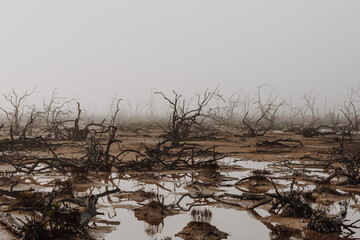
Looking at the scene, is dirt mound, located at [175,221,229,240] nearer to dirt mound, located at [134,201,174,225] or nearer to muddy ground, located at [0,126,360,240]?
muddy ground, located at [0,126,360,240]

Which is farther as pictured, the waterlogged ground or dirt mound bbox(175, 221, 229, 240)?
the waterlogged ground

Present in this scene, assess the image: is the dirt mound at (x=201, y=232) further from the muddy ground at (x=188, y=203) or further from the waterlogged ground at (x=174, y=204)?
the waterlogged ground at (x=174, y=204)

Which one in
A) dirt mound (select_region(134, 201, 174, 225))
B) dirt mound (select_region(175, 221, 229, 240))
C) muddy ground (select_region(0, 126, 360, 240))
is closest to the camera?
dirt mound (select_region(175, 221, 229, 240))

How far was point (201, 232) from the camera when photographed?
4.48 metres

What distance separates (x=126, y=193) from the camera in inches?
268

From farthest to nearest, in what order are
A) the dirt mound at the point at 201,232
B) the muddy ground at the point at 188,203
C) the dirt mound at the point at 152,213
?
the dirt mound at the point at 152,213 < the muddy ground at the point at 188,203 < the dirt mound at the point at 201,232

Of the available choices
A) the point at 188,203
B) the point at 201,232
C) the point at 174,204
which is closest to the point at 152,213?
the point at 174,204

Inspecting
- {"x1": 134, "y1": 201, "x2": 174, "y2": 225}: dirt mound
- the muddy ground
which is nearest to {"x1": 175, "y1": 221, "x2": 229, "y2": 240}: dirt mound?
the muddy ground

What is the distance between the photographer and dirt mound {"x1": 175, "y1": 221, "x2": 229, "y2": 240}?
4379 millimetres

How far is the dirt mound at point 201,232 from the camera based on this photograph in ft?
14.4

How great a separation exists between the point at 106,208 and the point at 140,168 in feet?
13.2

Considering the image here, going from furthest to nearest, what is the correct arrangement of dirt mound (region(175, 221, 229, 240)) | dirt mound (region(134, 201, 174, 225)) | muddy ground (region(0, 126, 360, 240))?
dirt mound (region(134, 201, 174, 225))
muddy ground (region(0, 126, 360, 240))
dirt mound (region(175, 221, 229, 240))

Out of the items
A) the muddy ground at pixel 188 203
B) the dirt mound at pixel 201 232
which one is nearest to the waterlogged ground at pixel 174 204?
the muddy ground at pixel 188 203

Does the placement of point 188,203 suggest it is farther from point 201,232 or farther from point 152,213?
point 201,232
